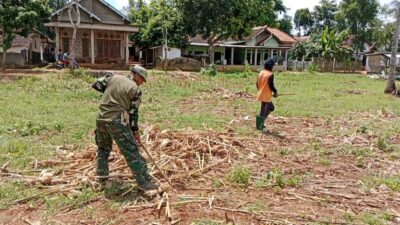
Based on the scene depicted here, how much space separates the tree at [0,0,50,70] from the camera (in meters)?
23.7

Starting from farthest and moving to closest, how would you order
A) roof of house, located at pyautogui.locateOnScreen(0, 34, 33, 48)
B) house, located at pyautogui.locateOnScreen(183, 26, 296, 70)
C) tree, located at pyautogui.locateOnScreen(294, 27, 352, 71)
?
1. house, located at pyautogui.locateOnScreen(183, 26, 296, 70)
2. tree, located at pyautogui.locateOnScreen(294, 27, 352, 71)
3. roof of house, located at pyautogui.locateOnScreen(0, 34, 33, 48)

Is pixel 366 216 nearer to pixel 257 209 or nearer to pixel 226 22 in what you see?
pixel 257 209

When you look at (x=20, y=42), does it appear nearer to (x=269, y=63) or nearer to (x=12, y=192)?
(x=269, y=63)

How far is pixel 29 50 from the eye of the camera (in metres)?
35.2

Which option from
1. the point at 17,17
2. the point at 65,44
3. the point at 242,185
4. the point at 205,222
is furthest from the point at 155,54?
the point at 205,222

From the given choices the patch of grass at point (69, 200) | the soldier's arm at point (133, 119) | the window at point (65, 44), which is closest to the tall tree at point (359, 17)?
the window at point (65, 44)

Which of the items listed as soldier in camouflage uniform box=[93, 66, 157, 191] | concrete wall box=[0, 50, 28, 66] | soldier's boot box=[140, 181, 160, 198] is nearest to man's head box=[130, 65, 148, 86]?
soldier in camouflage uniform box=[93, 66, 157, 191]

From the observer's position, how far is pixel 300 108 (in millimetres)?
14227

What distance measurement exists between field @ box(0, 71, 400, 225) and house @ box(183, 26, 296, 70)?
32725 mm

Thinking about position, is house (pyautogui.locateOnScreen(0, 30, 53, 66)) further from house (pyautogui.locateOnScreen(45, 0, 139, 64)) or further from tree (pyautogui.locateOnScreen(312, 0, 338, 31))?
tree (pyautogui.locateOnScreen(312, 0, 338, 31))

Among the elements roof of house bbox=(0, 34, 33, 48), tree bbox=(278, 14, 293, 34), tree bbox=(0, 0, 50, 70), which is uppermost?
tree bbox=(278, 14, 293, 34)

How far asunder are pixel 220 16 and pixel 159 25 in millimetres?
6427

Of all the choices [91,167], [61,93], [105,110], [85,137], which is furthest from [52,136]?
[61,93]

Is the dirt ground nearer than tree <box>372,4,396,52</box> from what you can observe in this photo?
Yes
